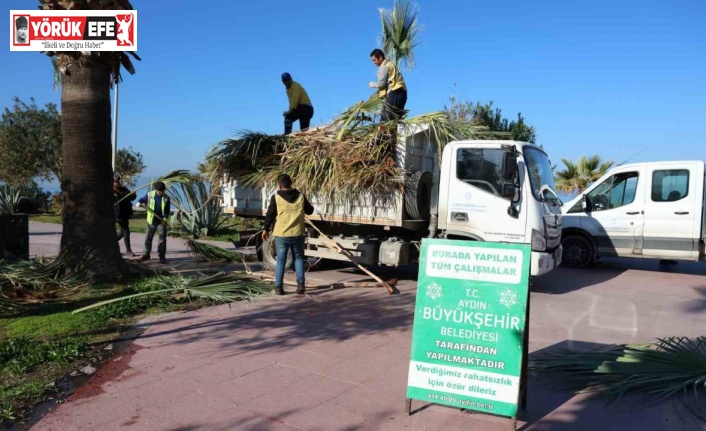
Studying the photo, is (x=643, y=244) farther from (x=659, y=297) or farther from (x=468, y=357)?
(x=468, y=357)

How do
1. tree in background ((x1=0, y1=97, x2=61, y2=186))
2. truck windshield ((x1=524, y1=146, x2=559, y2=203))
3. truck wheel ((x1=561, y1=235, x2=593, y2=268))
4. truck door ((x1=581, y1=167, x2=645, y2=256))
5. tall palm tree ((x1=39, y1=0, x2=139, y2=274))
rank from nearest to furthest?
tall palm tree ((x1=39, y1=0, x2=139, y2=274)), truck windshield ((x1=524, y1=146, x2=559, y2=203)), truck door ((x1=581, y1=167, x2=645, y2=256)), truck wheel ((x1=561, y1=235, x2=593, y2=268)), tree in background ((x1=0, y1=97, x2=61, y2=186))

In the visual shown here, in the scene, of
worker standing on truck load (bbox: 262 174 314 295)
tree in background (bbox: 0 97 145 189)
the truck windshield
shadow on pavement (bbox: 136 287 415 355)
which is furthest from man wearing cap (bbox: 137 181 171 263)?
tree in background (bbox: 0 97 145 189)

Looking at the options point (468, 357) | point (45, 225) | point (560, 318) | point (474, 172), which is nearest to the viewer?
point (468, 357)

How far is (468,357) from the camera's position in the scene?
12.7ft

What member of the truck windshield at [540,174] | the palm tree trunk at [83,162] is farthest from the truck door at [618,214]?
the palm tree trunk at [83,162]

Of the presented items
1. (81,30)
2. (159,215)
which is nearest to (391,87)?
(81,30)

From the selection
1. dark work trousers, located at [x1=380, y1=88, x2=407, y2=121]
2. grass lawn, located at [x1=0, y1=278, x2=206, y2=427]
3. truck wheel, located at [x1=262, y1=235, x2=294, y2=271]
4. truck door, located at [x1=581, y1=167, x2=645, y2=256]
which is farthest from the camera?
truck door, located at [x1=581, y1=167, x2=645, y2=256]

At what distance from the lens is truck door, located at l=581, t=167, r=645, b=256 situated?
36.9 feet

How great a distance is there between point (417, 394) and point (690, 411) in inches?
82.0

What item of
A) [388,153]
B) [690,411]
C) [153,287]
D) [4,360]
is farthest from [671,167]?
[4,360]

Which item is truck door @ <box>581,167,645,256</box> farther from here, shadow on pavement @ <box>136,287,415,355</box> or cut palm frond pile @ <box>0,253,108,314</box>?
cut palm frond pile @ <box>0,253,108,314</box>

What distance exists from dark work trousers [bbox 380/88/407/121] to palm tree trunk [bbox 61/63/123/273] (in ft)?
15.2

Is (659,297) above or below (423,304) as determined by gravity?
below

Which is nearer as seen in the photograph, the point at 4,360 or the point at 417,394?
the point at 417,394
